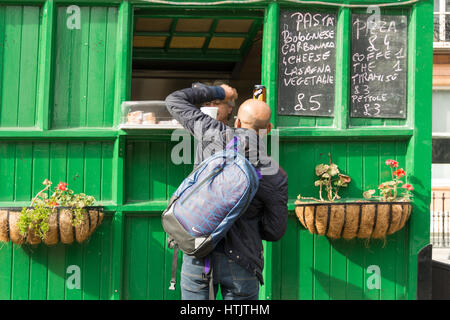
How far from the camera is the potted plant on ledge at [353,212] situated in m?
4.26

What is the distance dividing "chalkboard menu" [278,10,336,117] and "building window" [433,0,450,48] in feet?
32.7

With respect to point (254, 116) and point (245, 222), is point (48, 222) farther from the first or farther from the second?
point (254, 116)

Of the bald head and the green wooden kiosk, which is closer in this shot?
the bald head

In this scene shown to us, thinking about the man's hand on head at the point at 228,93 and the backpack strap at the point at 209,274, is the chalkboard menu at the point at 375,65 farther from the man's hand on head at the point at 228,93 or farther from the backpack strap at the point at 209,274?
the backpack strap at the point at 209,274

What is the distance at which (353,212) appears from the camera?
4.27 m

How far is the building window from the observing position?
13633 millimetres

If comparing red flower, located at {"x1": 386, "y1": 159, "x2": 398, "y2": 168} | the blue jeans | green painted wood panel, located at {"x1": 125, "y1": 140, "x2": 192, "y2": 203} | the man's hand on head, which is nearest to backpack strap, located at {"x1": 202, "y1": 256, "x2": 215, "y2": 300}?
the blue jeans

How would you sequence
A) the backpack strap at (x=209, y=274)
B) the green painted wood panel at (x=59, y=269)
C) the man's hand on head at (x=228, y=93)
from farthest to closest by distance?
the green painted wood panel at (x=59, y=269), the man's hand on head at (x=228, y=93), the backpack strap at (x=209, y=274)

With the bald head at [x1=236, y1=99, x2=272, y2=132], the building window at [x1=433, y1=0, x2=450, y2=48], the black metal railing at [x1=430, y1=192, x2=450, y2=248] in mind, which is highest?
the building window at [x1=433, y1=0, x2=450, y2=48]

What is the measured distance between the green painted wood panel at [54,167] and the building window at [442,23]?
11308 mm

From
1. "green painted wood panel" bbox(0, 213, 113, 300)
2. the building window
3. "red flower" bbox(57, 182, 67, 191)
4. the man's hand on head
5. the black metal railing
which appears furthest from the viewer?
the building window

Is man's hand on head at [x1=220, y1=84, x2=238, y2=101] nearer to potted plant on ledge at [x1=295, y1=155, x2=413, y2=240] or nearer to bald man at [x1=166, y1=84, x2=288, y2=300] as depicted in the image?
bald man at [x1=166, y1=84, x2=288, y2=300]

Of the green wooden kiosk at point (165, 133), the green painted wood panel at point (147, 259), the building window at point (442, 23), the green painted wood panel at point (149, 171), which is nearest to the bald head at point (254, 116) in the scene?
the green wooden kiosk at point (165, 133)

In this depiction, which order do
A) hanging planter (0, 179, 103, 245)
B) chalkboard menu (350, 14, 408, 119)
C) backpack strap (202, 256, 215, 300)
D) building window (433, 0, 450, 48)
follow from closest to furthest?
backpack strap (202, 256, 215, 300) → hanging planter (0, 179, 103, 245) → chalkboard menu (350, 14, 408, 119) → building window (433, 0, 450, 48)
